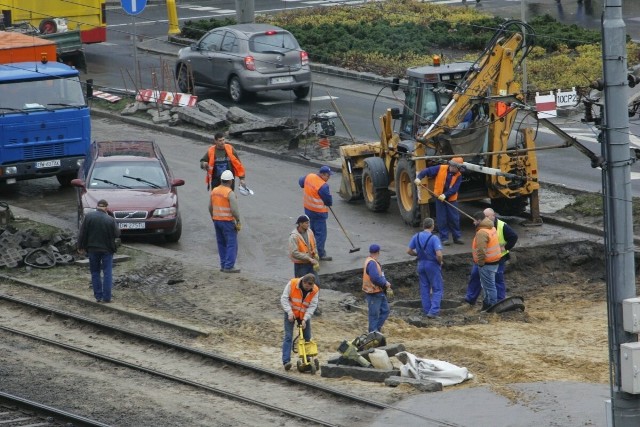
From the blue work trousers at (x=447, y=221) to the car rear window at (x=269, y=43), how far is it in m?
12.3

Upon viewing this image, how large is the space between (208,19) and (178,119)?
46.6 feet

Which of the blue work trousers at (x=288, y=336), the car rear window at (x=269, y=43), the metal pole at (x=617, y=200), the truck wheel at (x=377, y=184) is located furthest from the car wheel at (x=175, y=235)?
the metal pole at (x=617, y=200)

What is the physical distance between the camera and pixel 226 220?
840 inches

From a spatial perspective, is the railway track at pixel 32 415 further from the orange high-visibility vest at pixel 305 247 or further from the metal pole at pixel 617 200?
the metal pole at pixel 617 200

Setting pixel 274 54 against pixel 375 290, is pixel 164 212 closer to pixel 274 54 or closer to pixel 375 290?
pixel 375 290

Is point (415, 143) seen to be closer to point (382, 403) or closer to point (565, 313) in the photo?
point (565, 313)

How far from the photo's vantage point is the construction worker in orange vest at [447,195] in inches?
880

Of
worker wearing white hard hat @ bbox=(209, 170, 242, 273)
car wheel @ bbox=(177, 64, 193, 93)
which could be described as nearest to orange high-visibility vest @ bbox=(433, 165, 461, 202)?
worker wearing white hard hat @ bbox=(209, 170, 242, 273)

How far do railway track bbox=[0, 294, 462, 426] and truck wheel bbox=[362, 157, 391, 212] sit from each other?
7058 mm

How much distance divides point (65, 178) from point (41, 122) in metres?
1.53

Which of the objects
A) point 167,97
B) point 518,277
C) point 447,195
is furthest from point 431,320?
point 167,97

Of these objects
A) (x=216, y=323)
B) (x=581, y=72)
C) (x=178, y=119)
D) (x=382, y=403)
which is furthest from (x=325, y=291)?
(x=581, y=72)

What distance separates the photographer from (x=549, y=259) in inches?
879

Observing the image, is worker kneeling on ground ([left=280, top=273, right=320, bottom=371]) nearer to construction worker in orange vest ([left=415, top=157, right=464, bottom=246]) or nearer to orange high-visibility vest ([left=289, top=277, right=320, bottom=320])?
orange high-visibility vest ([left=289, top=277, right=320, bottom=320])
